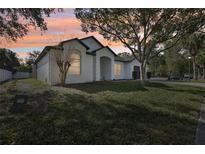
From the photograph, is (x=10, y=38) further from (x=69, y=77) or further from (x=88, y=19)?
(x=69, y=77)

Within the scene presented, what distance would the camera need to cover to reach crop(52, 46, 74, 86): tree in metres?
15.8

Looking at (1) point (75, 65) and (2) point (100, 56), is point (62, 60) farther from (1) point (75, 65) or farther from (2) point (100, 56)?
(2) point (100, 56)

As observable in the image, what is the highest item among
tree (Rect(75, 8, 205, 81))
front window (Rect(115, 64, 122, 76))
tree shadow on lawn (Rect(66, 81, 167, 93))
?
tree (Rect(75, 8, 205, 81))

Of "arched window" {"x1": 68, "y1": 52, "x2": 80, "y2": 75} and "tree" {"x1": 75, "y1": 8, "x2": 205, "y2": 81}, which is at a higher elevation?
"tree" {"x1": 75, "y1": 8, "x2": 205, "y2": 81}

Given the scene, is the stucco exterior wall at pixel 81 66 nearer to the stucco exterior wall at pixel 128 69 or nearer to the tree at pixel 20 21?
the tree at pixel 20 21

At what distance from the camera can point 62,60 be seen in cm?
1606

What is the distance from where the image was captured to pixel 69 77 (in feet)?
55.6

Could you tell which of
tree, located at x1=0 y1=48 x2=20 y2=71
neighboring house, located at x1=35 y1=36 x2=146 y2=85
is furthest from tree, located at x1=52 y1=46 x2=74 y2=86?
tree, located at x1=0 y1=48 x2=20 y2=71

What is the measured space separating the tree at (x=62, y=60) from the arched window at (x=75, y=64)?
636 millimetres

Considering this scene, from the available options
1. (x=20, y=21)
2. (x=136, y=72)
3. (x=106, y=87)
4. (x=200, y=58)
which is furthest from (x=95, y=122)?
(x=200, y=58)

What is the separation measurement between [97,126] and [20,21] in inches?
239

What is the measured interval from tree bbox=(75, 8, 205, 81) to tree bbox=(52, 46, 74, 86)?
2.11 m

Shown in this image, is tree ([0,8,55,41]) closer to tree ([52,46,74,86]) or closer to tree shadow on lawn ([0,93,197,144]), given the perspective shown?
tree shadow on lawn ([0,93,197,144])

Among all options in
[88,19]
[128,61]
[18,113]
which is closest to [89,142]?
[18,113]
